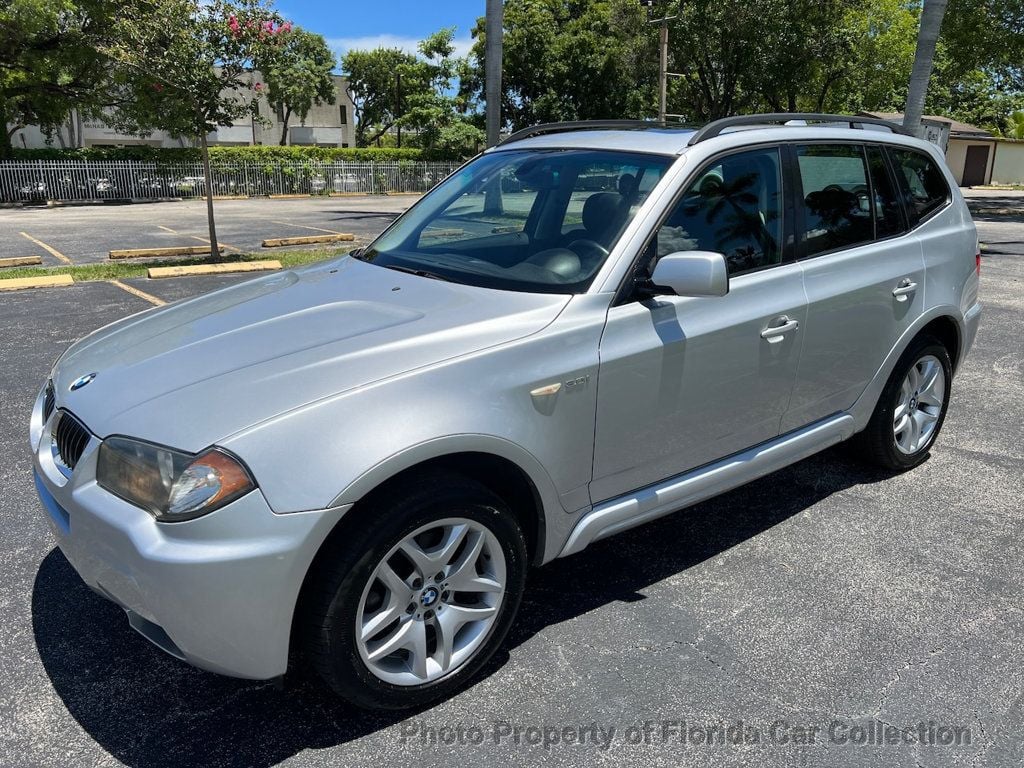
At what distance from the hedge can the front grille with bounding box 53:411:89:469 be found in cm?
3196

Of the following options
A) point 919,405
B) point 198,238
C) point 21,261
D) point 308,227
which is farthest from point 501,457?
point 308,227

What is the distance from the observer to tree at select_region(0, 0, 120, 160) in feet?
84.6

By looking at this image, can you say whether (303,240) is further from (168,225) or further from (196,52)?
(168,225)

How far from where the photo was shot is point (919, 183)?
4441 millimetres

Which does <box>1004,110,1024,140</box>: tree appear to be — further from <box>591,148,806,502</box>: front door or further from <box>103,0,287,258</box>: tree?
<box>591,148,806,502</box>: front door

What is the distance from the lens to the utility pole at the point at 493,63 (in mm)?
13555

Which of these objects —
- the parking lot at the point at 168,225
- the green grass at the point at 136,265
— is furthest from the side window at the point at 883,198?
the parking lot at the point at 168,225

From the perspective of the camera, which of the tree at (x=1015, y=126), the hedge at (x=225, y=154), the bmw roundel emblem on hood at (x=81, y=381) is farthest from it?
the tree at (x=1015, y=126)

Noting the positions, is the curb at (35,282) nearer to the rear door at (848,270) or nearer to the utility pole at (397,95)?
the rear door at (848,270)

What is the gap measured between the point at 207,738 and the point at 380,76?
65.4 metres

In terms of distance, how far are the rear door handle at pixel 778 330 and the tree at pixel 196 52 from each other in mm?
10597

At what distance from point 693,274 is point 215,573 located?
5.94 ft

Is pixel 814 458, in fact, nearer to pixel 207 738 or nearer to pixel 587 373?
pixel 587 373

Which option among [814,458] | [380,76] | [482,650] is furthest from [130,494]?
[380,76]
